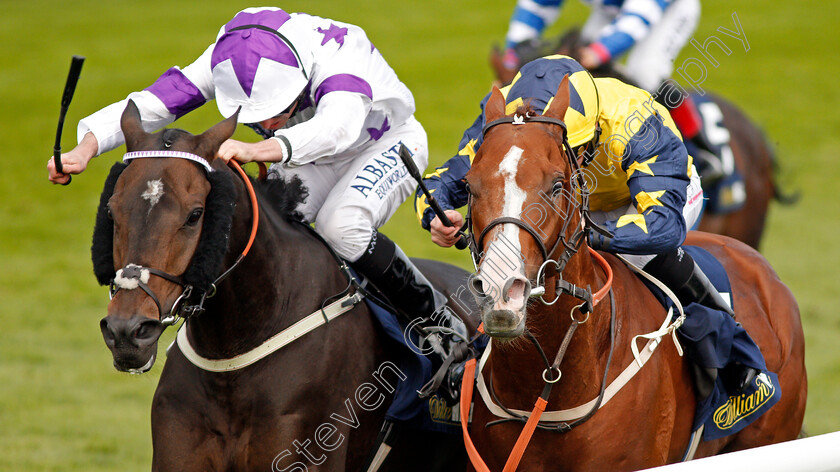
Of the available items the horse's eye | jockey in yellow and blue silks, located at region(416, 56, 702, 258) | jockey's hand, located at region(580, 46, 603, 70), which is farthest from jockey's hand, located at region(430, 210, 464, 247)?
jockey's hand, located at region(580, 46, 603, 70)

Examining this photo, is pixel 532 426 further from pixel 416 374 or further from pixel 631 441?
pixel 416 374

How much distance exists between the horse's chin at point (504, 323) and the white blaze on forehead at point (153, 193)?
3.12ft

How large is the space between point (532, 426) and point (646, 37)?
497cm

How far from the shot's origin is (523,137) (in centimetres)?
270

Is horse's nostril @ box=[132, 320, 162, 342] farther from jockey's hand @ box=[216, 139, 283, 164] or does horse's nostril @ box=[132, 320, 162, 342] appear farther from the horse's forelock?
the horse's forelock

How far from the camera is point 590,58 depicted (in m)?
6.05

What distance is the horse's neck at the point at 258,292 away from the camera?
3.16m

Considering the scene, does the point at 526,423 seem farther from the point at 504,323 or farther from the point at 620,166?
the point at 620,166

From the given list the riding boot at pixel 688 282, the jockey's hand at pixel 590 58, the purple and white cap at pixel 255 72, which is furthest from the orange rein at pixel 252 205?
the jockey's hand at pixel 590 58

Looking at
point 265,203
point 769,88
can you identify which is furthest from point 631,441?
point 769,88

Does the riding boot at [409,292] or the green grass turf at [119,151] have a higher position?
the riding boot at [409,292]

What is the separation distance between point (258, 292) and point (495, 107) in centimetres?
98

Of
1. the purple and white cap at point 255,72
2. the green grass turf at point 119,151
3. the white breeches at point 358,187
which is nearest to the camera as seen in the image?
the purple and white cap at point 255,72

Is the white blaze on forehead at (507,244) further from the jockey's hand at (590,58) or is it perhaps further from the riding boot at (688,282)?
the jockey's hand at (590,58)
